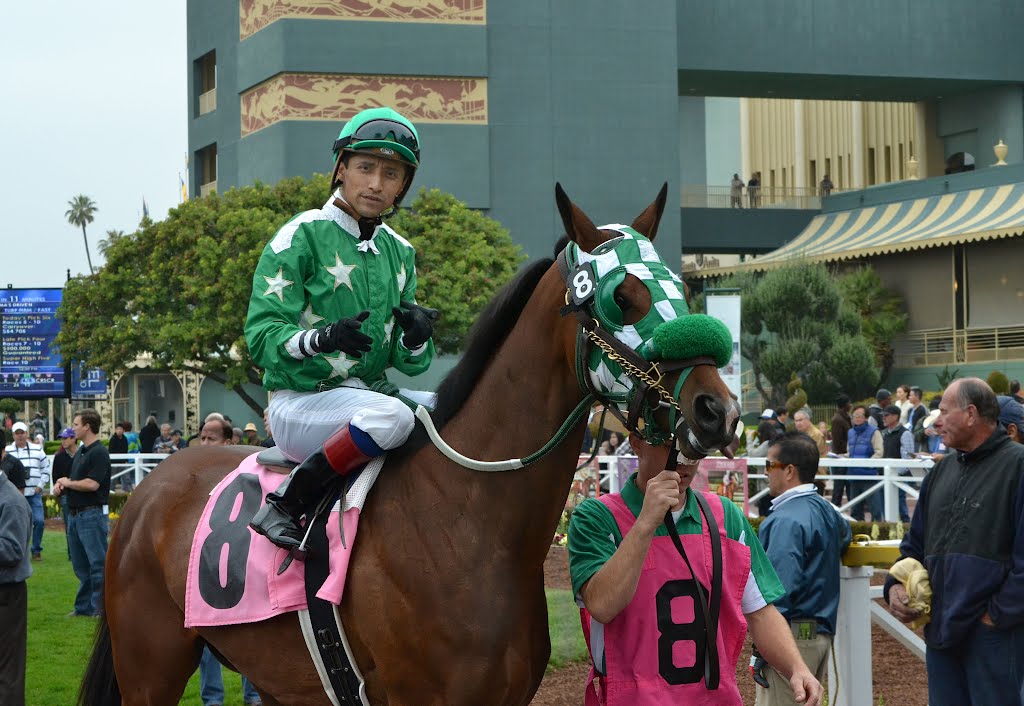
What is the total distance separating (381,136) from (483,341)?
74 cm

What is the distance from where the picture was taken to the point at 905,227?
3503 cm

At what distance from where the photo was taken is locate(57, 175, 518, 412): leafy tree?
2480 cm

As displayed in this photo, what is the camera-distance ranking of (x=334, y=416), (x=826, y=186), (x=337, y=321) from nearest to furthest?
1. (x=337, y=321)
2. (x=334, y=416)
3. (x=826, y=186)

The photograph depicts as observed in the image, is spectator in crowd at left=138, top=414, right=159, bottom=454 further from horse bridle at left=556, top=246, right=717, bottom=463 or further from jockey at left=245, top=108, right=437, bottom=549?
horse bridle at left=556, top=246, right=717, bottom=463

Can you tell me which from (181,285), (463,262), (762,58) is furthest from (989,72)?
(181,285)

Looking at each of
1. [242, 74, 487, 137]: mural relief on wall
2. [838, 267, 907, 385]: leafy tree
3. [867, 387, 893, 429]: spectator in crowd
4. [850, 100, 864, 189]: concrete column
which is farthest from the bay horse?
[850, 100, 864, 189]: concrete column

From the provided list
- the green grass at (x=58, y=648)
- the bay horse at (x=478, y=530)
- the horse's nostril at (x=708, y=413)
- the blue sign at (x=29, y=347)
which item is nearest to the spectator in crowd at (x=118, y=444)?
the blue sign at (x=29, y=347)

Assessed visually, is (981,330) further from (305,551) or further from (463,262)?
(305,551)

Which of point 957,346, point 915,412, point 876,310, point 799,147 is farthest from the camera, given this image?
point 799,147

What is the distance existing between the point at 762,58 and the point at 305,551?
36.7 m

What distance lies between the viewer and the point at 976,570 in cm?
464

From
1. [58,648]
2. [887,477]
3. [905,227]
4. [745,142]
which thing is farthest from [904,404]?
[745,142]

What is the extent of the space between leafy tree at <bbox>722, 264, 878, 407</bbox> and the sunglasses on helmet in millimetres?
28683

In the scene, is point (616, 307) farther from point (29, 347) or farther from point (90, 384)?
point (90, 384)
